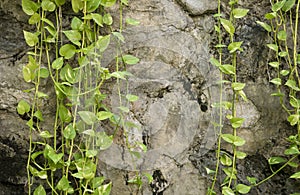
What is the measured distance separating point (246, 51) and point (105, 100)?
0.42 m

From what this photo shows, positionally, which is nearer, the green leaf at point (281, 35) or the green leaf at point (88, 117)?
the green leaf at point (88, 117)

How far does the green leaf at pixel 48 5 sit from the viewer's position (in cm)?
118

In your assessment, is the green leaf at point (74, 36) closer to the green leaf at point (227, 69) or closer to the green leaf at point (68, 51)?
the green leaf at point (68, 51)

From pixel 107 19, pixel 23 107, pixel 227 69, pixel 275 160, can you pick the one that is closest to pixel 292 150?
pixel 275 160

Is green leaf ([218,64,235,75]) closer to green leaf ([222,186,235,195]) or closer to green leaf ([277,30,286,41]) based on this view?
green leaf ([277,30,286,41])

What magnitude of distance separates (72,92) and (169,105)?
26cm

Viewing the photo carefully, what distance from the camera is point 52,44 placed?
1.23 metres

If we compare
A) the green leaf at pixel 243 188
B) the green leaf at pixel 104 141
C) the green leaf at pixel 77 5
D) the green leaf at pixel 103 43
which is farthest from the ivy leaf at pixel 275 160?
the green leaf at pixel 77 5

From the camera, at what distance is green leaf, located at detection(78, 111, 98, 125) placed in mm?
1151

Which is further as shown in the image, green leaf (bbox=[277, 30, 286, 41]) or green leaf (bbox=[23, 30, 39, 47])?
green leaf (bbox=[277, 30, 286, 41])

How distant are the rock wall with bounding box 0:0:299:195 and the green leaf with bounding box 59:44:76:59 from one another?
112mm

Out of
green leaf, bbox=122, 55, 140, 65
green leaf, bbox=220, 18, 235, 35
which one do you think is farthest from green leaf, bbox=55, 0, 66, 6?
green leaf, bbox=220, 18, 235, 35

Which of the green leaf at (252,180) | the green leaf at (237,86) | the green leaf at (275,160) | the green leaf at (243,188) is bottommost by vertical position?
the green leaf at (243,188)

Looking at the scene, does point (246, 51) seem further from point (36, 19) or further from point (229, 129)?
point (36, 19)
